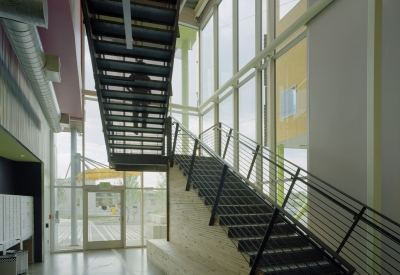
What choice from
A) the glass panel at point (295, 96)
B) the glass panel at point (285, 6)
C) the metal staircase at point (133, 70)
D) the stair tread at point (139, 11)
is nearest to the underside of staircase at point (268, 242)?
the glass panel at point (295, 96)

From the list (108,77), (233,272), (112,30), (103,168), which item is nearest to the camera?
(233,272)

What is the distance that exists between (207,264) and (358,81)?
3405 millimetres

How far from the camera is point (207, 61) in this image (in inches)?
456

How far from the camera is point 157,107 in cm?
638

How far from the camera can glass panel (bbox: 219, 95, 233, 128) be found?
9.42m

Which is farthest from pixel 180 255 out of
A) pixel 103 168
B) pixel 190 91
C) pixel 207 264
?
pixel 190 91

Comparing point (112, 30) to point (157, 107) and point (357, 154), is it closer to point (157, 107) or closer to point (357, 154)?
point (157, 107)

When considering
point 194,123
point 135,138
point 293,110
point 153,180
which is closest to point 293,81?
point 293,110

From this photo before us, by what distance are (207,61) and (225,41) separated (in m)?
1.60

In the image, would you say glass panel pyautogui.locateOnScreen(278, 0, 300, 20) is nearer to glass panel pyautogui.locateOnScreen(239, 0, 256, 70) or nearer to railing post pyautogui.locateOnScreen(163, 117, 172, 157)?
glass panel pyautogui.locateOnScreen(239, 0, 256, 70)

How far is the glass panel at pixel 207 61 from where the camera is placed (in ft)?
36.7

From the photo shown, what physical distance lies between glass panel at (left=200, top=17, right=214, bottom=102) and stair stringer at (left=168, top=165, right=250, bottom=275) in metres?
4.80

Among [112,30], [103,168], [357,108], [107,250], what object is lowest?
[107,250]

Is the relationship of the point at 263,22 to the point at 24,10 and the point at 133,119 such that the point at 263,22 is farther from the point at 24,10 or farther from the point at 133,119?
the point at 24,10
